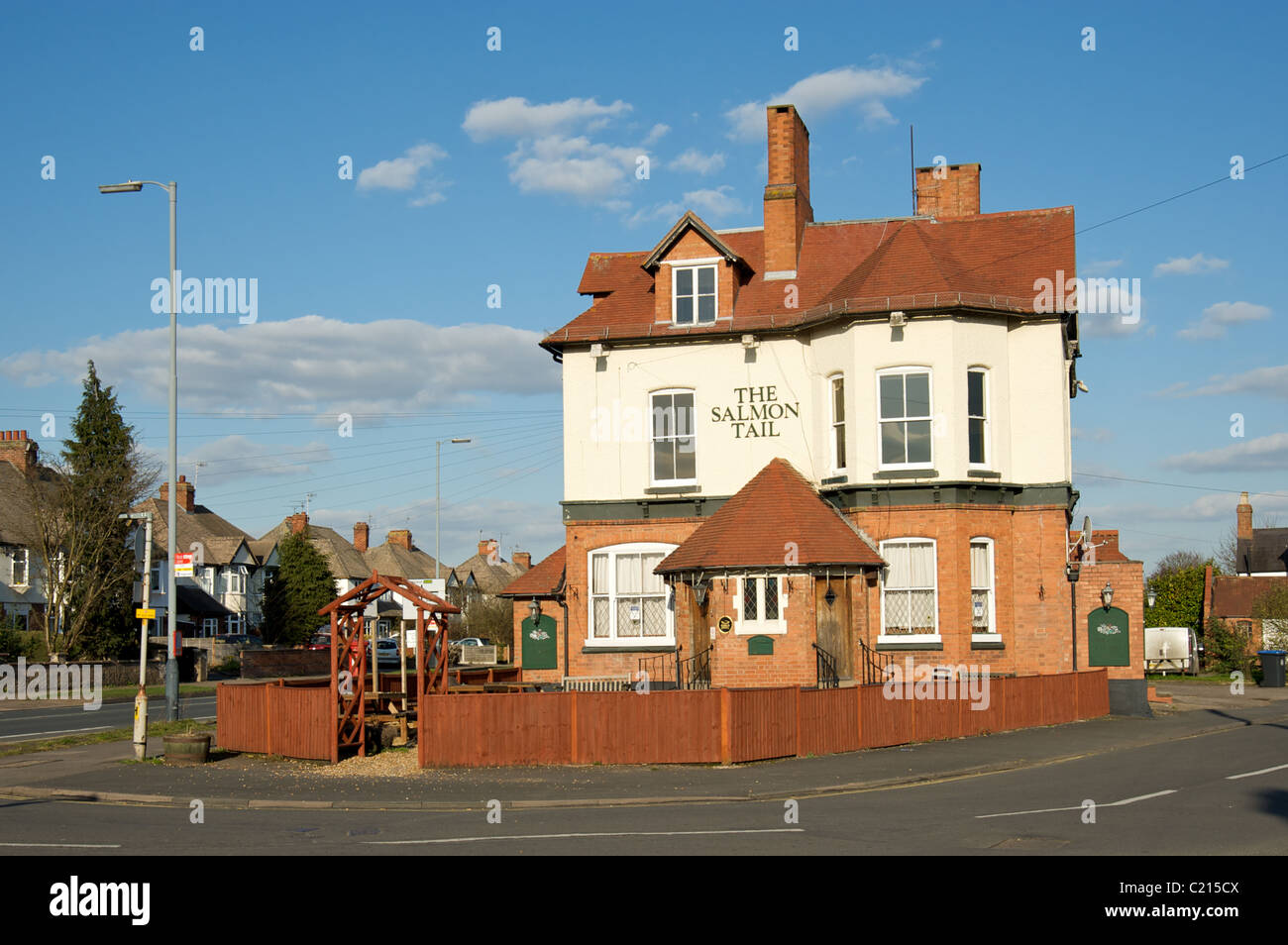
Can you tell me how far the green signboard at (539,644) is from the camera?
31.9 metres

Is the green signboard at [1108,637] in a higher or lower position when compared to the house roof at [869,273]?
lower

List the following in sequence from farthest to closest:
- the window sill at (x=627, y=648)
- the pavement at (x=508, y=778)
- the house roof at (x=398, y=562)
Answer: the house roof at (x=398, y=562)
the window sill at (x=627, y=648)
the pavement at (x=508, y=778)

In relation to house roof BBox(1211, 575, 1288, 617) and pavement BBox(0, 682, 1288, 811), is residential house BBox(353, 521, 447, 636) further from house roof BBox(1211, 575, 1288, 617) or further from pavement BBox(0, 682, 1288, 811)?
pavement BBox(0, 682, 1288, 811)

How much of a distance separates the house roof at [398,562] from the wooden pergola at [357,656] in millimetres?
76646

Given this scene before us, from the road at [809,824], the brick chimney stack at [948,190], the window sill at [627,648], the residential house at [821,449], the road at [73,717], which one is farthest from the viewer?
the brick chimney stack at [948,190]

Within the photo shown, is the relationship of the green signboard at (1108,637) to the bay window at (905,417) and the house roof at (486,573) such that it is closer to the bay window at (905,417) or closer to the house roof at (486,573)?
the bay window at (905,417)

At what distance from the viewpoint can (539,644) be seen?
3197cm

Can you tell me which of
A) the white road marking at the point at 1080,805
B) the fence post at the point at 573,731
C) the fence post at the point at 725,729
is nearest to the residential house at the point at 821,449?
the fence post at the point at 725,729

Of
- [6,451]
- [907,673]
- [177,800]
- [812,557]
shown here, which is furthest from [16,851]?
[6,451]

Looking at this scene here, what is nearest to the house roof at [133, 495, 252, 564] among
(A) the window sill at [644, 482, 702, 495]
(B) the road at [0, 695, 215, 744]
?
(B) the road at [0, 695, 215, 744]

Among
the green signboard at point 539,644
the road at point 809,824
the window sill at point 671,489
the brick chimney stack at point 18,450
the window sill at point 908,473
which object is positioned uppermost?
the brick chimney stack at point 18,450

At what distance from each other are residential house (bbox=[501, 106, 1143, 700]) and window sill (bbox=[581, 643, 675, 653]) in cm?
3

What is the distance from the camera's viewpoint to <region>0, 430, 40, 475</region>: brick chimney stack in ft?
212
